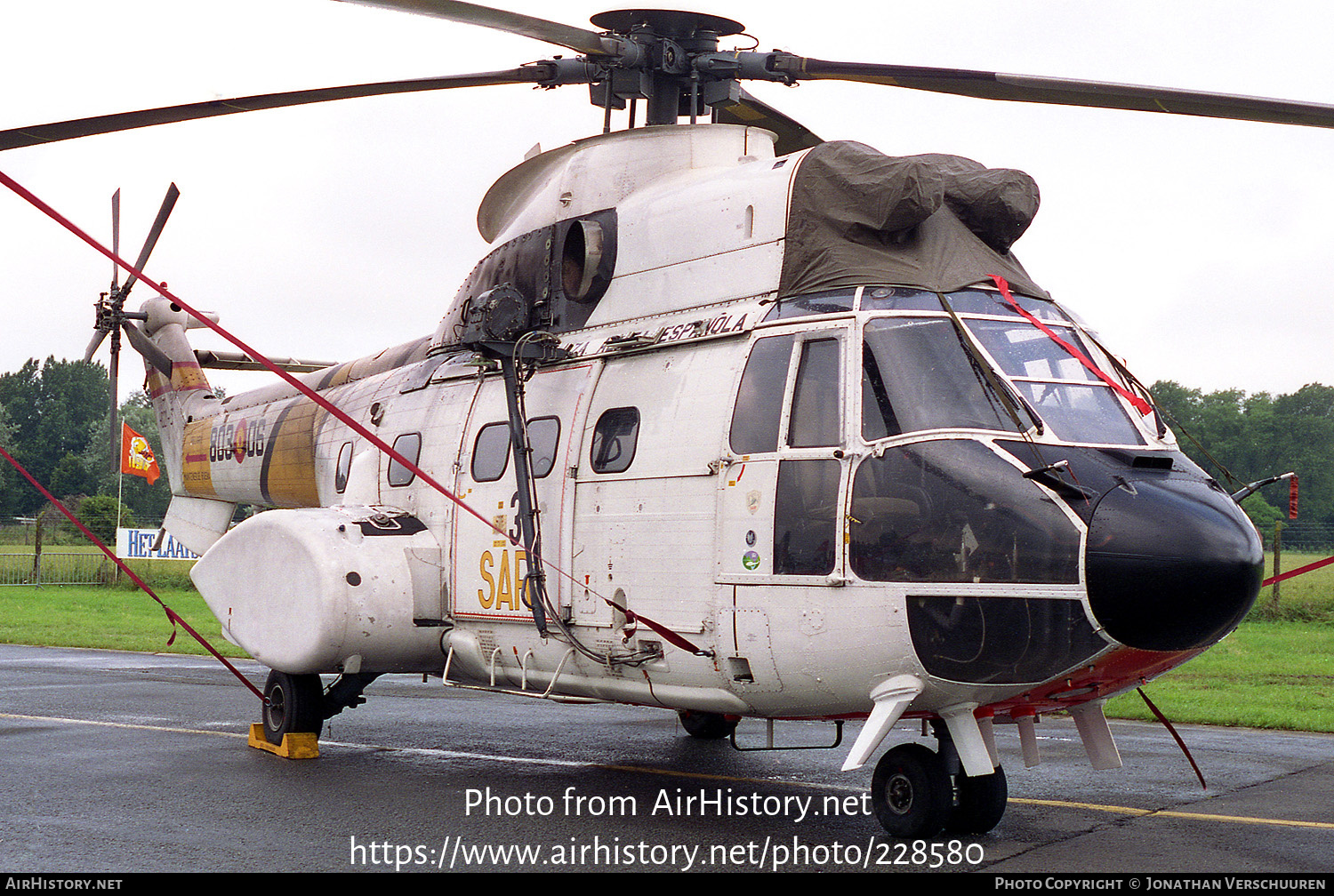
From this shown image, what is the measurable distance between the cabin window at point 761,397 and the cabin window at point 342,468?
16.2 ft

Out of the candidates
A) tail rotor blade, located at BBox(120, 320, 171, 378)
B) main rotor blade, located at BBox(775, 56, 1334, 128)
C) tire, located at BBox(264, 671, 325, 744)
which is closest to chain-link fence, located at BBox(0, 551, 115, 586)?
tail rotor blade, located at BBox(120, 320, 171, 378)

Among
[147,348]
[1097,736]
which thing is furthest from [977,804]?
[147,348]

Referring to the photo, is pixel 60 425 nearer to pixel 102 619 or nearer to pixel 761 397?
pixel 102 619

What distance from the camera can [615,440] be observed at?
7.90 meters

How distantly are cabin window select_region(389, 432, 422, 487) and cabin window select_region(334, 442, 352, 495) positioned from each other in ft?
3.03

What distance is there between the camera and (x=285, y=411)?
12406 mm

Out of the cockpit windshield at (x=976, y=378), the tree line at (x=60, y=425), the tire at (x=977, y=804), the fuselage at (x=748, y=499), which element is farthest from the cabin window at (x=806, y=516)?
the tree line at (x=60, y=425)

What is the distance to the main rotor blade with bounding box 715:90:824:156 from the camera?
10.3 meters

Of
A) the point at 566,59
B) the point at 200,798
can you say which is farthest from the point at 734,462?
the point at 200,798

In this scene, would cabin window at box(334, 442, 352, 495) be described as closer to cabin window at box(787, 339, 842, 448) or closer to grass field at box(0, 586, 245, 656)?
cabin window at box(787, 339, 842, 448)

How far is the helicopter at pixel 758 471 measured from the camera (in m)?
6.07

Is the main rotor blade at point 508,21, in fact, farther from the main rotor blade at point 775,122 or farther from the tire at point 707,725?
the tire at point 707,725

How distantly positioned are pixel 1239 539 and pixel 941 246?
2.31 m

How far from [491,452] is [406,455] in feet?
4.23
